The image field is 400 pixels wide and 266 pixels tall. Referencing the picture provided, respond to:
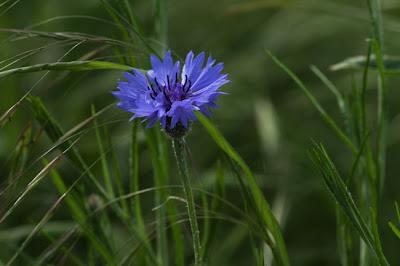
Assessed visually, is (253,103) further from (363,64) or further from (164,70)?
(164,70)

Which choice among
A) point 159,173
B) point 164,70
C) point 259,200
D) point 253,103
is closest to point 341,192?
point 259,200

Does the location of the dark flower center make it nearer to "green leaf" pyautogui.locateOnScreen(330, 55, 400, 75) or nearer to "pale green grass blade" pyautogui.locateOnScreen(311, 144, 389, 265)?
"pale green grass blade" pyautogui.locateOnScreen(311, 144, 389, 265)

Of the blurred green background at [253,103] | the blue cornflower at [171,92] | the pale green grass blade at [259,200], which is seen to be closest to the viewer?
the blue cornflower at [171,92]

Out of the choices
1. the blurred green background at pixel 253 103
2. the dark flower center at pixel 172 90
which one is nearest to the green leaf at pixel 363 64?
the blurred green background at pixel 253 103

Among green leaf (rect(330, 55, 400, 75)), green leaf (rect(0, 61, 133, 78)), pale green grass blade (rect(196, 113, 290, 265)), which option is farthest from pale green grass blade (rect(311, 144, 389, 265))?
green leaf (rect(330, 55, 400, 75))

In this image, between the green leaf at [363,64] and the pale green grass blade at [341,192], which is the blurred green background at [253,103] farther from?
the pale green grass blade at [341,192]

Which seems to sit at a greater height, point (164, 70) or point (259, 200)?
point (164, 70)

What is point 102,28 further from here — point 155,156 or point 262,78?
point 155,156
